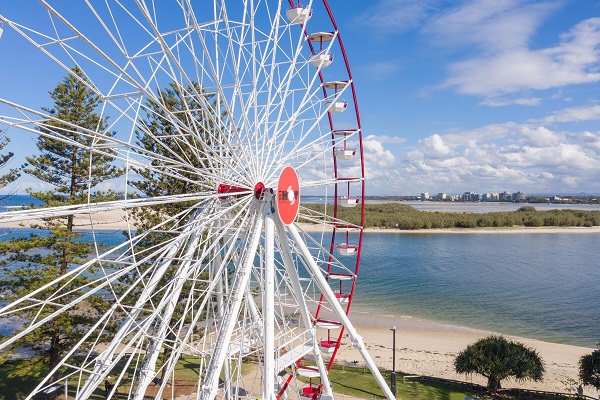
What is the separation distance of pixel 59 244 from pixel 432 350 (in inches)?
710

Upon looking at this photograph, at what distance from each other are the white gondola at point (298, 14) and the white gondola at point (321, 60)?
87 centimetres

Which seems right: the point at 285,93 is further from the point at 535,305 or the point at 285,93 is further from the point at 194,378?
the point at 535,305

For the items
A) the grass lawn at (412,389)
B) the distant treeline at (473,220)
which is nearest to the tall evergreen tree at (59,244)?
the grass lawn at (412,389)

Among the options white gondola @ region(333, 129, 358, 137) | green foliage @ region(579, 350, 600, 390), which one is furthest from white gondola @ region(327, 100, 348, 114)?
green foliage @ region(579, 350, 600, 390)

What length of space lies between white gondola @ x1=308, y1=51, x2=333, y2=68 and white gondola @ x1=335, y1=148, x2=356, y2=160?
7.48 ft

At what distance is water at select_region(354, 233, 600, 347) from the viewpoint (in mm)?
30266

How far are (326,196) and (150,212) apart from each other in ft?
30.4

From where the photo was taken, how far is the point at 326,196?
1134 centimetres

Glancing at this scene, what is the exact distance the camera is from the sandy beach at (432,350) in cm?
1914

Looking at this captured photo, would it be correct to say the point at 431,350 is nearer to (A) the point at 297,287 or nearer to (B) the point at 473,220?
(A) the point at 297,287

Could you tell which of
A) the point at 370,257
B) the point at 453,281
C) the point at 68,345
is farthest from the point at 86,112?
the point at 370,257

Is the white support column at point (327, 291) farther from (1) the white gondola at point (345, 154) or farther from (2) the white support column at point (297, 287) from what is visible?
(1) the white gondola at point (345, 154)

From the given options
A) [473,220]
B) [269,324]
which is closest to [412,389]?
[269,324]

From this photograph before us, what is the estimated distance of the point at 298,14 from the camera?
36.3 feet
